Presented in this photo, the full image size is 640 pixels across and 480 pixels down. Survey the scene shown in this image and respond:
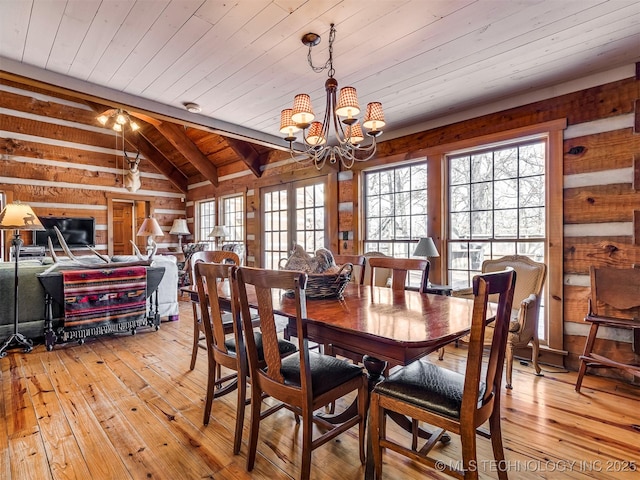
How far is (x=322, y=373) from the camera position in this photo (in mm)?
1615

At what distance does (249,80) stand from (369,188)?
2.19 meters

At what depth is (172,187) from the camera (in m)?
8.34

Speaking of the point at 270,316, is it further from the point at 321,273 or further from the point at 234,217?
the point at 234,217

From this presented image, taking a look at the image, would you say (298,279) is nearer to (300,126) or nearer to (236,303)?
(236,303)

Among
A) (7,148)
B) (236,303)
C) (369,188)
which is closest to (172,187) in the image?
(7,148)

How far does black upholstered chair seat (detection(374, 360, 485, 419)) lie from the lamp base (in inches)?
149

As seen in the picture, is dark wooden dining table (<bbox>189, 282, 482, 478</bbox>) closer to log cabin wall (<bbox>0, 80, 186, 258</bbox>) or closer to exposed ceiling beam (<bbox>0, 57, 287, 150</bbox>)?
exposed ceiling beam (<bbox>0, 57, 287, 150</bbox>)

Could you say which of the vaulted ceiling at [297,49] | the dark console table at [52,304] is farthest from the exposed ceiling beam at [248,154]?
the dark console table at [52,304]

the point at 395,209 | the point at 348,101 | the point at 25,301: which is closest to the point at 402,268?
the point at 348,101

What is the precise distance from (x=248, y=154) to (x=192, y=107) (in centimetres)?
259

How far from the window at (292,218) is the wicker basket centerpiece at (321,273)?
9.44ft

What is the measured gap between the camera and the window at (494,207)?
10.5 ft

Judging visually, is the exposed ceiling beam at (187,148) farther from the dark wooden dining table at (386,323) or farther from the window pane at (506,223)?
the window pane at (506,223)

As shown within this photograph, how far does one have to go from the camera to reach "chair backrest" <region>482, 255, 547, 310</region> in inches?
116
